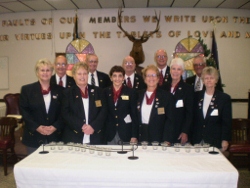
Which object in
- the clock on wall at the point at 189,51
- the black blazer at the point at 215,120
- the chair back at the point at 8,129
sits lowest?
the chair back at the point at 8,129

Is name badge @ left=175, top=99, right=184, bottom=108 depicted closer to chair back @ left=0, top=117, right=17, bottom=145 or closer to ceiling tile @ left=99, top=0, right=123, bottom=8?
chair back @ left=0, top=117, right=17, bottom=145

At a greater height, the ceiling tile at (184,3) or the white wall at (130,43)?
the ceiling tile at (184,3)

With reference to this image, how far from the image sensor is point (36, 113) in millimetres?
2766

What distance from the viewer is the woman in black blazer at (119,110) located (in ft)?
9.31

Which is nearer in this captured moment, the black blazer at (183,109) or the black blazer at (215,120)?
the black blazer at (215,120)

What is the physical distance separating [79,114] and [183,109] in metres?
1.16

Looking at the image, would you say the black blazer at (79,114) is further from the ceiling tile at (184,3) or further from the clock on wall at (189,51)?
the ceiling tile at (184,3)

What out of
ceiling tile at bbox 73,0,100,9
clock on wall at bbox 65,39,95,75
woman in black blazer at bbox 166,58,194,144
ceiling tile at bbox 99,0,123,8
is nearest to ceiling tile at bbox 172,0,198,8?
ceiling tile at bbox 99,0,123,8

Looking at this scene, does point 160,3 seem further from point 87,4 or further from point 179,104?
point 179,104

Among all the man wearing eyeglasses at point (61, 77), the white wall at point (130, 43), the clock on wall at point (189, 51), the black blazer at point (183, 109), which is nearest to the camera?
the black blazer at point (183, 109)

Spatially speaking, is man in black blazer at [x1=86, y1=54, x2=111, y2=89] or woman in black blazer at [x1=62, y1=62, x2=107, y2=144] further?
man in black blazer at [x1=86, y1=54, x2=111, y2=89]

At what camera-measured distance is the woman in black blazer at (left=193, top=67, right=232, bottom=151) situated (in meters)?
2.68

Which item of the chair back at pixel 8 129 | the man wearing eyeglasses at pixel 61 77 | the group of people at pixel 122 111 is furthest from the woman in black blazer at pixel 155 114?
the chair back at pixel 8 129

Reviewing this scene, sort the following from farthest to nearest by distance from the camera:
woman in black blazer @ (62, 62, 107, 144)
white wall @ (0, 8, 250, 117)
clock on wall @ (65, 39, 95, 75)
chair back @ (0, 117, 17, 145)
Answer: white wall @ (0, 8, 250, 117), clock on wall @ (65, 39, 95, 75), chair back @ (0, 117, 17, 145), woman in black blazer @ (62, 62, 107, 144)
